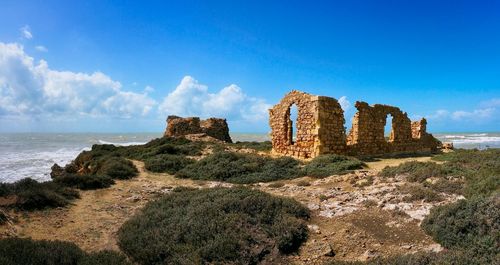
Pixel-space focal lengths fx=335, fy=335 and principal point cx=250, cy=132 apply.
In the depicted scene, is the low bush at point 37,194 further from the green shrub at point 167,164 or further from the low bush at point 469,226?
the low bush at point 469,226

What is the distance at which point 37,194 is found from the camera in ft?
30.8

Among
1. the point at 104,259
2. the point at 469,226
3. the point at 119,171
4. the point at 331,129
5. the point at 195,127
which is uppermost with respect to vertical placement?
the point at 195,127

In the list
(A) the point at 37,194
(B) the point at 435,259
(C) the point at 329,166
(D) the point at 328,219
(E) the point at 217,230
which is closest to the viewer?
(B) the point at 435,259

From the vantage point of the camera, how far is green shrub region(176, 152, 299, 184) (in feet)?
46.2

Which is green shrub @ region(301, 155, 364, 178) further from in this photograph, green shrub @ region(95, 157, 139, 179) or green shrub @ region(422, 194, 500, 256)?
green shrub @ region(95, 157, 139, 179)

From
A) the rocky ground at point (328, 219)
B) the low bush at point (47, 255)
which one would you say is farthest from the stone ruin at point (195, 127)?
the low bush at point (47, 255)

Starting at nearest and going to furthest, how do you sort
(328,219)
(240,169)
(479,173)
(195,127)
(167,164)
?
(328,219) < (479,173) < (240,169) < (167,164) < (195,127)

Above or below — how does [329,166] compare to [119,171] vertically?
above

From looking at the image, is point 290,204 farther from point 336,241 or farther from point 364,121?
point 364,121

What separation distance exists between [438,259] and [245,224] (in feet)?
11.4

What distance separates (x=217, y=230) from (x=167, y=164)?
36.3ft

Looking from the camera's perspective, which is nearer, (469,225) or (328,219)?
(469,225)

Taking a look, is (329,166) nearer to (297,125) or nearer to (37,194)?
(297,125)

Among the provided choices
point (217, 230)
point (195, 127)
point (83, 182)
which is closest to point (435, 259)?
point (217, 230)
